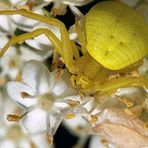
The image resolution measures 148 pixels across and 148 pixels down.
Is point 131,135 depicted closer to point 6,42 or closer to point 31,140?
point 31,140

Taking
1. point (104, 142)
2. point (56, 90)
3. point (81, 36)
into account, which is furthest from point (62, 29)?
point (104, 142)

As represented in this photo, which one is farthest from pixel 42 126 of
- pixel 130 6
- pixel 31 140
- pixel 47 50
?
pixel 130 6

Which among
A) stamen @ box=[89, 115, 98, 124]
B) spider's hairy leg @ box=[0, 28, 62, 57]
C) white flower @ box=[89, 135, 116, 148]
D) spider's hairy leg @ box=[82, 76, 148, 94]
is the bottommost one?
white flower @ box=[89, 135, 116, 148]

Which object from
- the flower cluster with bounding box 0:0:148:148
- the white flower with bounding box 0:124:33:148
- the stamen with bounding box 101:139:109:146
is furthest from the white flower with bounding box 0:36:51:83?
the stamen with bounding box 101:139:109:146

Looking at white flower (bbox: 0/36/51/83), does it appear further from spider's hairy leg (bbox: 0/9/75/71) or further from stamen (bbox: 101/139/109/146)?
stamen (bbox: 101/139/109/146)

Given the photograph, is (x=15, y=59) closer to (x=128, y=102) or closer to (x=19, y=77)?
(x=19, y=77)

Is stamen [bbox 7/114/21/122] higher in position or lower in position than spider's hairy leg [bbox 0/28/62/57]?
lower

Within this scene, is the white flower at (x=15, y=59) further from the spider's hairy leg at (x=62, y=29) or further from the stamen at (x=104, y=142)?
the stamen at (x=104, y=142)
